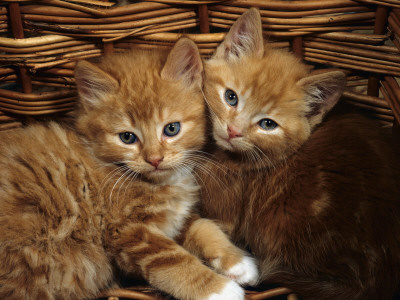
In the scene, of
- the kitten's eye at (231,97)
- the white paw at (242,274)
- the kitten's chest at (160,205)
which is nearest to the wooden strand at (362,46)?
the kitten's eye at (231,97)

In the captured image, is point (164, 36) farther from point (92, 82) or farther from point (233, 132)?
point (233, 132)

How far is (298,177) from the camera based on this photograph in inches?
64.8

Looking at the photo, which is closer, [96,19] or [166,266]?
[166,266]

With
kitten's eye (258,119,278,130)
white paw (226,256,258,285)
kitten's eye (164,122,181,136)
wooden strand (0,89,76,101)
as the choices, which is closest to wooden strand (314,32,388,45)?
kitten's eye (258,119,278,130)

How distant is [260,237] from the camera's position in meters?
1.68

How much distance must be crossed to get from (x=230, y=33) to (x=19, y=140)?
0.91 metres

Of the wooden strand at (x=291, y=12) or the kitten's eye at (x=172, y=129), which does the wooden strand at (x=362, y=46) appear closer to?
the wooden strand at (x=291, y=12)

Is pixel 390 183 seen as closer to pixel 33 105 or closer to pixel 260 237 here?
pixel 260 237

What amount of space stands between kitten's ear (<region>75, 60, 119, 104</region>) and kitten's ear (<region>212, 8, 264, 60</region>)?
1.55ft

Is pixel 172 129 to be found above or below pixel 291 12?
below

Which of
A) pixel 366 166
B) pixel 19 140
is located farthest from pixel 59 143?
pixel 366 166

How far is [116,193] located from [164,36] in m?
0.66

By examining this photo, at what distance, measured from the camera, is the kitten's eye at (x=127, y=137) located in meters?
1.63

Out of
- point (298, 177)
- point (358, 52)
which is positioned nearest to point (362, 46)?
point (358, 52)
